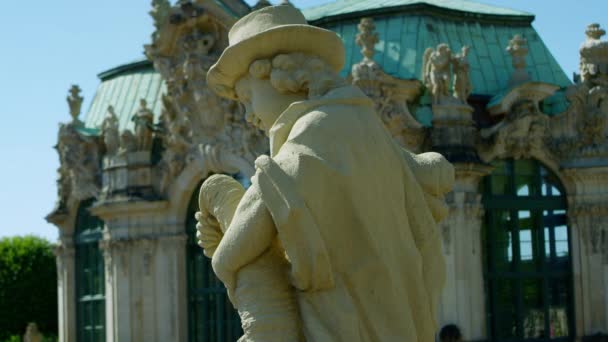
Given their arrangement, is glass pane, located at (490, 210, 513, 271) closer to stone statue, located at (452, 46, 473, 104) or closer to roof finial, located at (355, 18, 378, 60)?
stone statue, located at (452, 46, 473, 104)

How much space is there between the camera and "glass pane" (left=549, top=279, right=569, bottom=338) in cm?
2498

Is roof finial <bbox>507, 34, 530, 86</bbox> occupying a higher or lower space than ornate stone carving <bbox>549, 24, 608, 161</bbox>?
higher

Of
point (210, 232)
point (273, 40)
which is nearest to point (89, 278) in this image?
point (210, 232)

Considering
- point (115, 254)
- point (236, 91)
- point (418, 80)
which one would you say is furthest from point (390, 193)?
point (115, 254)

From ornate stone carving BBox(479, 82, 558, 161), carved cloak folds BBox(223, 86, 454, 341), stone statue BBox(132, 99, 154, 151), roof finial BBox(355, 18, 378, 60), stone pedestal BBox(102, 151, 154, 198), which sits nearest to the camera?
carved cloak folds BBox(223, 86, 454, 341)

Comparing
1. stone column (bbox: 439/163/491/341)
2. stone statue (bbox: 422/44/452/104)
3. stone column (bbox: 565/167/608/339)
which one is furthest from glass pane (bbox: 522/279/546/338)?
stone statue (bbox: 422/44/452/104)

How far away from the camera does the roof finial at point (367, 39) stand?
78.1 feet

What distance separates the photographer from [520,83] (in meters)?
24.9

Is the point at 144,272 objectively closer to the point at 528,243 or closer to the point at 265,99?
the point at 528,243

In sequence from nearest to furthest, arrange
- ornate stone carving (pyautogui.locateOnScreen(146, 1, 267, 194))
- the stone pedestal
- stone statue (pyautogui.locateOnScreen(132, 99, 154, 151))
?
ornate stone carving (pyautogui.locateOnScreen(146, 1, 267, 194)), stone statue (pyautogui.locateOnScreen(132, 99, 154, 151)), the stone pedestal

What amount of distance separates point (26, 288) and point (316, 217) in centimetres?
3953

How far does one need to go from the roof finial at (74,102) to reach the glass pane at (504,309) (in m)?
12.1

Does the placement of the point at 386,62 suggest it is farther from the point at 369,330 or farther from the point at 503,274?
the point at 369,330

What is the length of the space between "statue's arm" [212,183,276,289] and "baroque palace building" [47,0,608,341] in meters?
17.7
